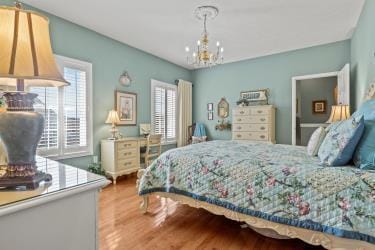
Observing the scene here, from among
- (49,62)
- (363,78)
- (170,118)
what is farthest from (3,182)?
(170,118)

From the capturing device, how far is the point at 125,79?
432 centimetres

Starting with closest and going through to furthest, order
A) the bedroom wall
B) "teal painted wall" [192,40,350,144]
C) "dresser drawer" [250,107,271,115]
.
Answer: the bedroom wall, "teal painted wall" [192,40,350,144], "dresser drawer" [250,107,271,115]

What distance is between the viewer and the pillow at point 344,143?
5.19 feet

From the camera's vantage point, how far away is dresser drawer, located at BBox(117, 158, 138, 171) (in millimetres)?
3735

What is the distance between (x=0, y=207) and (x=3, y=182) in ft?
0.62

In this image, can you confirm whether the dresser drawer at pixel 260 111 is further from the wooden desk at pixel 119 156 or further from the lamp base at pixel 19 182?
the lamp base at pixel 19 182

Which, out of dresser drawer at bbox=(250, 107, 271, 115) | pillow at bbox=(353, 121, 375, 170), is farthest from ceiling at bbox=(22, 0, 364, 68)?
pillow at bbox=(353, 121, 375, 170)

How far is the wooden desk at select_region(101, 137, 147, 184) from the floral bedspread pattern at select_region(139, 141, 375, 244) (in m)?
1.49

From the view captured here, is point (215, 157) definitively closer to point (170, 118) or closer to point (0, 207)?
point (0, 207)

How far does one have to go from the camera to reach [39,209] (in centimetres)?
67

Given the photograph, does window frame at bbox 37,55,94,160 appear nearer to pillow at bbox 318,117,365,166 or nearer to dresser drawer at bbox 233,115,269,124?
dresser drawer at bbox 233,115,269,124

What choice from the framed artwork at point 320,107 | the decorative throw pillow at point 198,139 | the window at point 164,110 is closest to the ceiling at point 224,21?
the window at point 164,110

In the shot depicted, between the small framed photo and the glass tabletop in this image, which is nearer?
the glass tabletop

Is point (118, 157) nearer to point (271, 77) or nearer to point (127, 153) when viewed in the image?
point (127, 153)
